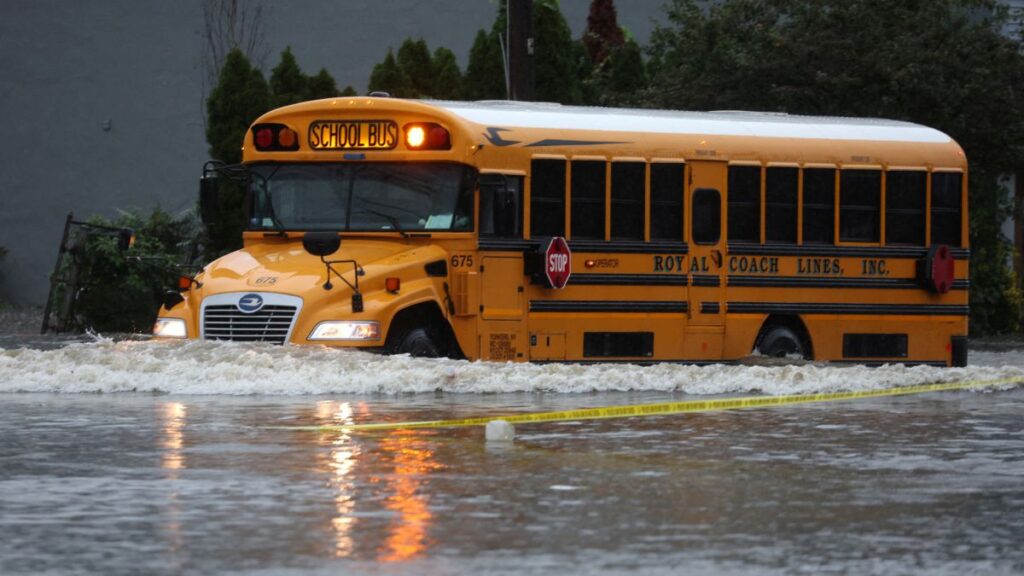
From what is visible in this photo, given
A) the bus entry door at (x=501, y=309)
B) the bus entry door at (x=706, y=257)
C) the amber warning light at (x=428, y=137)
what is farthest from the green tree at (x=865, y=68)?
the amber warning light at (x=428, y=137)

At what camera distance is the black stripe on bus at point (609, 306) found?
20453mm

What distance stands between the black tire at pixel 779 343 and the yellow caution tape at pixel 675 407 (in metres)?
2.75

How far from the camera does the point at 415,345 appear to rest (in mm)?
19141

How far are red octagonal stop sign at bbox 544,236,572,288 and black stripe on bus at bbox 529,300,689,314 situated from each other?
215 mm

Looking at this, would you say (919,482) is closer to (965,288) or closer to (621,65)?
(965,288)

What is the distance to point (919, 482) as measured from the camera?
11.2 meters

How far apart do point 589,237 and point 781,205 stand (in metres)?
2.52

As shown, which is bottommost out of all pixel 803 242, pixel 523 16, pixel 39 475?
pixel 39 475

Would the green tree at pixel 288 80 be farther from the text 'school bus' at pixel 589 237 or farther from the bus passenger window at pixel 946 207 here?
the bus passenger window at pixel 946 207

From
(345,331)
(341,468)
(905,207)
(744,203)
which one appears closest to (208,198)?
(345,331)

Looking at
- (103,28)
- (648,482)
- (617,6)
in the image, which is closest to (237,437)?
(648,482)

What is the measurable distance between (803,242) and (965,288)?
2.13m

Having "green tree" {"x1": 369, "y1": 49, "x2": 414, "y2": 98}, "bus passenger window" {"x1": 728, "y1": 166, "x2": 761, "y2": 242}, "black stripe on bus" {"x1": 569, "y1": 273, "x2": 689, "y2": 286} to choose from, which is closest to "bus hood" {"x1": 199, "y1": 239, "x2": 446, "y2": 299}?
"black stripe on bus" {"x1": 569, "y1": 273, "x2": 689, "y2": 286}

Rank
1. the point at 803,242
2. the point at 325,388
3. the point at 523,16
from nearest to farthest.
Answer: the point at 325,388 → the point at 803,242 → the point at 523,16
